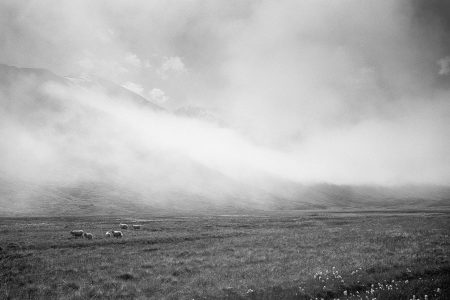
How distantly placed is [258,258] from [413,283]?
40.7 ft

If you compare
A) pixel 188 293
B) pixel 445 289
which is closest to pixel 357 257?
pixel 445 289

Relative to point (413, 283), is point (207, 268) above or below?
below

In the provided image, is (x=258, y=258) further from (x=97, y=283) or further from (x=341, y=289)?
(x=97, y=283)

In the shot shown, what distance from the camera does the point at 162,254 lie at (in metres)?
27.2

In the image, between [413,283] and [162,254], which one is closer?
[413,283]

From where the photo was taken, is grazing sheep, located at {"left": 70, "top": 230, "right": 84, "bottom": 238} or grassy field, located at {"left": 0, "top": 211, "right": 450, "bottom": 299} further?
grazing sheep, located at {"left": 70, "top": 230, "right": 84, "bottom": 238}

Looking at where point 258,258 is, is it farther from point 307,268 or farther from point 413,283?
point 413,283

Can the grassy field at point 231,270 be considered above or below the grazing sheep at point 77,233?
above

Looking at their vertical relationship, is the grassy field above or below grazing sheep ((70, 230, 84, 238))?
above

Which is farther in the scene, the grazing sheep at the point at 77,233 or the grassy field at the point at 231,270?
the grazing sheep at the point at 77,233

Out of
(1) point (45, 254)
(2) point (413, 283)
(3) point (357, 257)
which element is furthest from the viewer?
(1) point (45, 254)

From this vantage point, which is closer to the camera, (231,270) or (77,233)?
(231,270)

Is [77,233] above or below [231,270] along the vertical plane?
below

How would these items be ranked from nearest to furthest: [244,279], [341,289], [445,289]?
[445,289], [341,289], [244,279]
